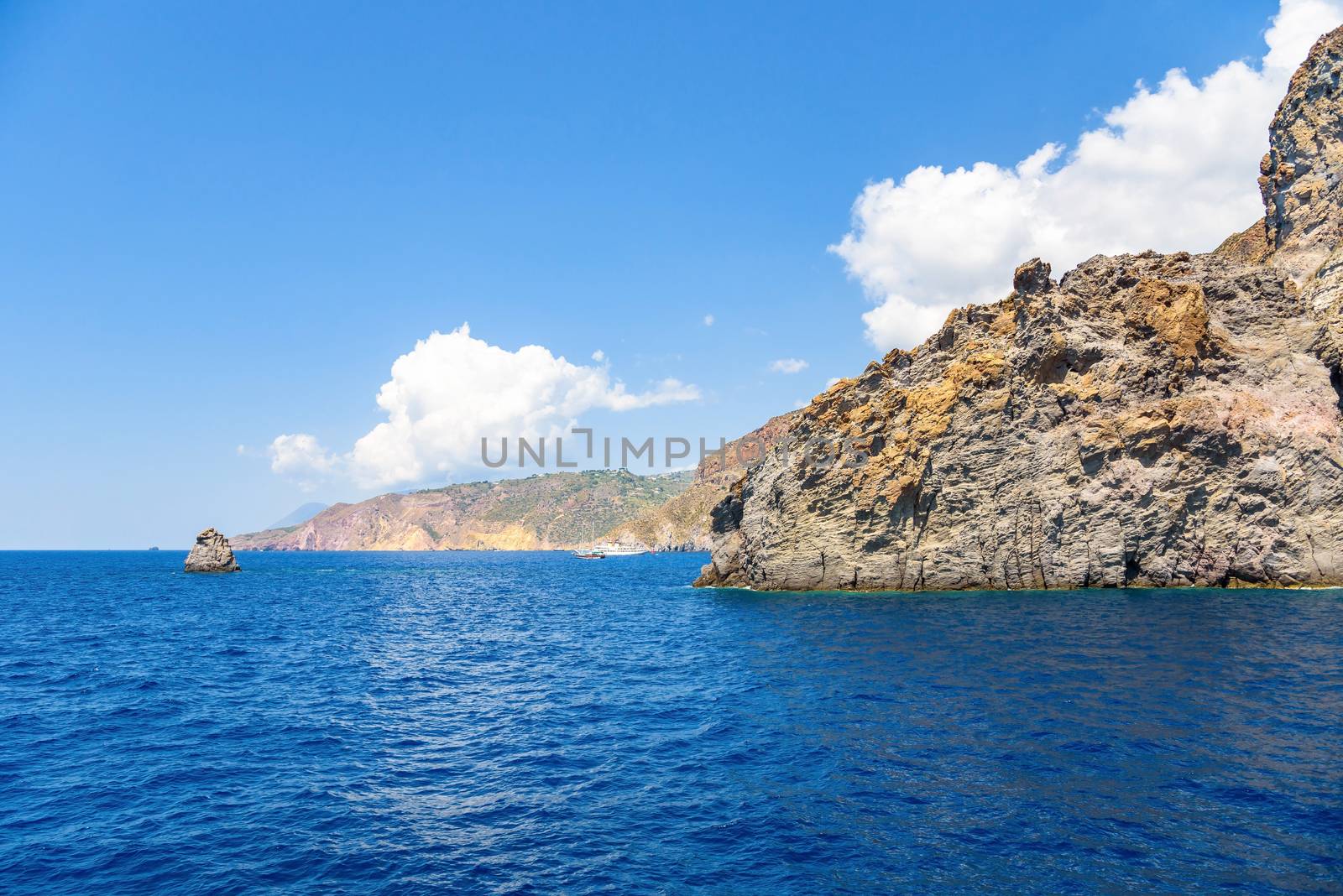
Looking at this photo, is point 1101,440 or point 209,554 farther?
point 209,554

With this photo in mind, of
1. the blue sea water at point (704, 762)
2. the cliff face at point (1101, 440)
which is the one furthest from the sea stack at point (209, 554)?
the cliff face at point (1101, 440)

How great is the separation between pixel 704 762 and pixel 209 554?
133570 millimetres

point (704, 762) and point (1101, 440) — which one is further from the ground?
point (1101, 440)

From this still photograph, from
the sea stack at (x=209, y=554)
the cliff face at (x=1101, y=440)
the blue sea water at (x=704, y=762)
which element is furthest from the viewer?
the sea stack at (x=209, y=554)

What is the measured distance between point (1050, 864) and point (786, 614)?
38.6m

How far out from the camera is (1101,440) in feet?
193

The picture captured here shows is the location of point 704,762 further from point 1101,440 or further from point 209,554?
point 209,554

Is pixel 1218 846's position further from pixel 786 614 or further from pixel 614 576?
pixel 614 576

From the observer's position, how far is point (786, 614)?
52.1 metres

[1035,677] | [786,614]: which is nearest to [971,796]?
[1035,677]

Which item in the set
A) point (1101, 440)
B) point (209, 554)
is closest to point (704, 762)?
point (1101, 440)

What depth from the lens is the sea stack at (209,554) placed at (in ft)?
403

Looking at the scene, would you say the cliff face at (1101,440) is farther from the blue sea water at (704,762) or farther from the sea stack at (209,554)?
the sea stack at (209,554)

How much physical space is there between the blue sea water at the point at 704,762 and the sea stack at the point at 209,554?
88.3 meters
